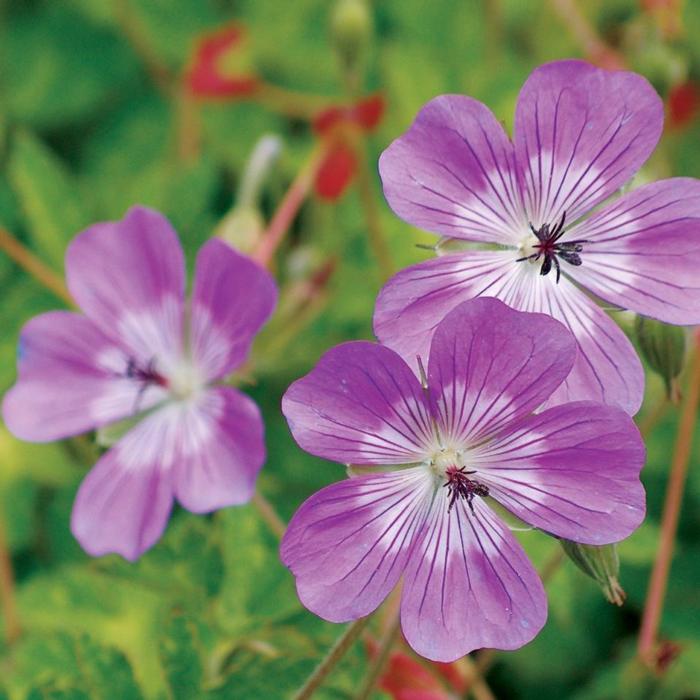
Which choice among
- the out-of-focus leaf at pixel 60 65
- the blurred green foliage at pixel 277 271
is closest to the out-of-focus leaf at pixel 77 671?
the blurred green foliage at pixel 277 271

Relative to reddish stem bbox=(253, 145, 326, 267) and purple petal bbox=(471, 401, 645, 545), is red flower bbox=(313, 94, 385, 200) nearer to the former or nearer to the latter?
reddish stem bbox=(253, 145, 326, 267)

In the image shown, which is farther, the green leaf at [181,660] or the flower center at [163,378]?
the flower center at [163,378]

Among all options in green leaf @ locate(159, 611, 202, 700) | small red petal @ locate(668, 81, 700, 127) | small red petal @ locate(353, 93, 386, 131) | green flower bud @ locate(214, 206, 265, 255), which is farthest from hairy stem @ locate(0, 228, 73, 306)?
small red petal @ locate(668, 81, 700, 127)

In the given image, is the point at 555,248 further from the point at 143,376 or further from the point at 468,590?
the point at 143,376

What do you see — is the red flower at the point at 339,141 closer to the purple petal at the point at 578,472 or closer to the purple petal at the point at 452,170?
the purple petal at the point at 452,170

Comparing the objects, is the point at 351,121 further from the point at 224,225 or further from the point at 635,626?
the point at 635,626

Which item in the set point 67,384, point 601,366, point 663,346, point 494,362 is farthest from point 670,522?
point 67,384
